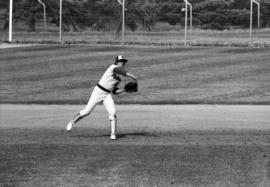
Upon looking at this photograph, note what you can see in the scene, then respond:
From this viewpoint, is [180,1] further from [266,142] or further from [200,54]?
[266,142]

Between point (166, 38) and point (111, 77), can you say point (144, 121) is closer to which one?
point (111, 77)

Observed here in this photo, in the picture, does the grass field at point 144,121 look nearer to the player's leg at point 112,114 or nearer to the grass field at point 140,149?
the grass field at point 140,149

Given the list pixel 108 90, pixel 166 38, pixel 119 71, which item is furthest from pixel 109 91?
pixel 166 38

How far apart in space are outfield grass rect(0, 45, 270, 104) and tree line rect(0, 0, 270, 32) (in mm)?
2424

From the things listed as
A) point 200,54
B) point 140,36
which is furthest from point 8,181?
point 140,36

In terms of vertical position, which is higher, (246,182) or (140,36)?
(140,36)

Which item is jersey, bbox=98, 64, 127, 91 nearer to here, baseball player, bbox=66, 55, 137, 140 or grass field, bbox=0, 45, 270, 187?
baseball player, bbox=66, 55, 137, 140

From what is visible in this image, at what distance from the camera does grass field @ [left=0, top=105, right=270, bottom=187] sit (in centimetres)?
1041

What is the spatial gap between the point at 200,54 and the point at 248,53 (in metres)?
2.14

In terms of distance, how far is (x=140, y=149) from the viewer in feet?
42.8

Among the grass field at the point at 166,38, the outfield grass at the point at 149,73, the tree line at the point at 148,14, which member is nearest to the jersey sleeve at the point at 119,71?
the outfield grass at the point at 149,73

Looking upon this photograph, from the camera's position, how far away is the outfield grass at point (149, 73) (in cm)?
2242

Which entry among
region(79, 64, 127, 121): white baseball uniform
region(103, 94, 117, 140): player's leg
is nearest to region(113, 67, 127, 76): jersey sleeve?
region(79, 64, 127, 121): white baseball uniform

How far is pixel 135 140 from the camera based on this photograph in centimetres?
1437
